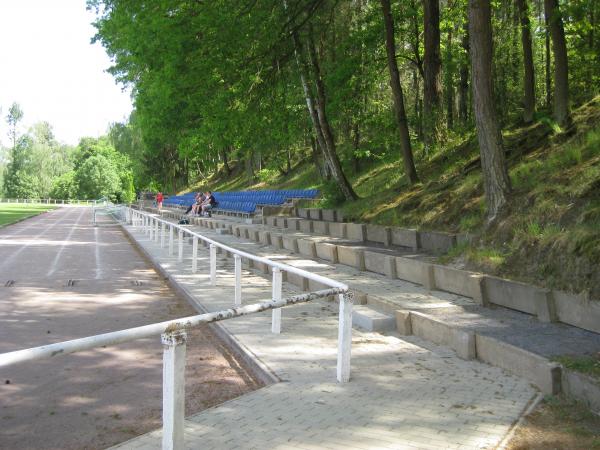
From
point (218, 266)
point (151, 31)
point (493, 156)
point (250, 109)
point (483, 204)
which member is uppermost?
point (151, 31)

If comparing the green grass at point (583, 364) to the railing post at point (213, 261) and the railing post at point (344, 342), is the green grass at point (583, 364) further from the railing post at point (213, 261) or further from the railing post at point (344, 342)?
the railing post at point (213, 261)

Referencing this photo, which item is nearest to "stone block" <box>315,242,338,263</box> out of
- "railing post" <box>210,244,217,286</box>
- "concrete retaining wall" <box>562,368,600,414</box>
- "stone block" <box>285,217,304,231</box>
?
"railing post" <box>210,244,217,286</box>

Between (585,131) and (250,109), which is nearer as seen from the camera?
(585,131)

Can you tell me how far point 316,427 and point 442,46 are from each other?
968 inches

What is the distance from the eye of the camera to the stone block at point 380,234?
547 inches

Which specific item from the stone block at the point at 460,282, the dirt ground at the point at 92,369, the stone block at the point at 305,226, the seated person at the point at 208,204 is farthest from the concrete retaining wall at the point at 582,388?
the seated person at the point at 208,204

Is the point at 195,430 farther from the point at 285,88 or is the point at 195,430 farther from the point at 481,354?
the point at 285,88

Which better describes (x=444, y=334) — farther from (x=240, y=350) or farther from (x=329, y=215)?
(x=329, y=215)

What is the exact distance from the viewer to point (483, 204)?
41.0 ft

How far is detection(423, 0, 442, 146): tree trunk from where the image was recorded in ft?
60.0

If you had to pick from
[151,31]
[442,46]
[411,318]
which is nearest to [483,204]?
[411,318]

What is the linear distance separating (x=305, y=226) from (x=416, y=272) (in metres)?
9.78

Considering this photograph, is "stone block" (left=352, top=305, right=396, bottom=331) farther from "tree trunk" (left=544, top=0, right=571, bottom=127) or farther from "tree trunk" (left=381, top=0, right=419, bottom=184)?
"tree trunk" (left=381, top=0, right=419, bottom=184)

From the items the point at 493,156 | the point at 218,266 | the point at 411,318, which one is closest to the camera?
the point at 411,318
